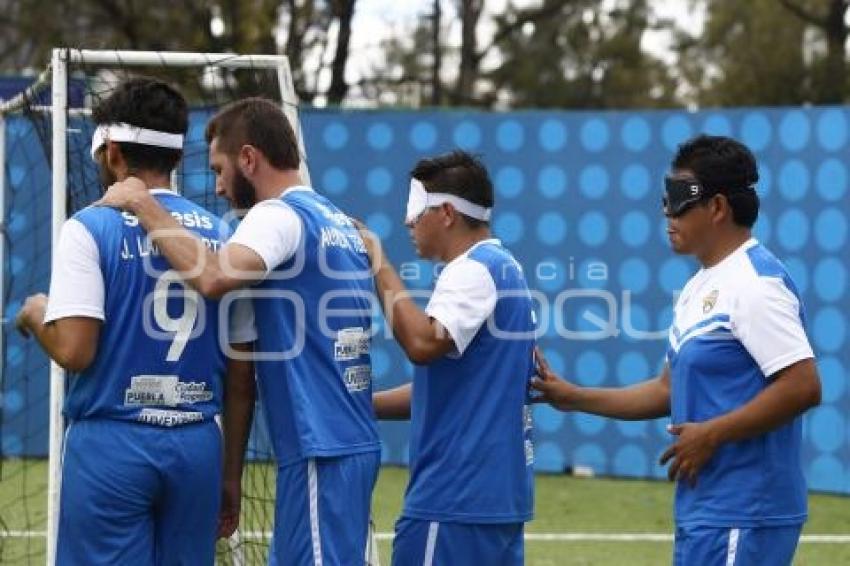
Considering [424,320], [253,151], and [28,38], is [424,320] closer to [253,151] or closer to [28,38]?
[253,151]

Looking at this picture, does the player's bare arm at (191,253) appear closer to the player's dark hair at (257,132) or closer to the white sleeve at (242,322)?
the white sleeve at (242,322)

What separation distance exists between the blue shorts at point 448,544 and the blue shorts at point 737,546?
727 millimetres

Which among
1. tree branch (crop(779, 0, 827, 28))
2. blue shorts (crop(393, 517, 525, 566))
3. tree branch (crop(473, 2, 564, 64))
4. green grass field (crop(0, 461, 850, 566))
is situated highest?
tree branch (crop(473, 2, 564, 64))

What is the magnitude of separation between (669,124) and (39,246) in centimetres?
478

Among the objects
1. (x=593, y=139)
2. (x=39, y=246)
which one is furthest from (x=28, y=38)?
(x=593, y=139)

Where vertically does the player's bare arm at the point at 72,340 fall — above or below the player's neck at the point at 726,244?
below

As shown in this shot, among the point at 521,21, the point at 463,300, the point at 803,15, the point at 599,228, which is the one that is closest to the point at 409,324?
the point at 463,300

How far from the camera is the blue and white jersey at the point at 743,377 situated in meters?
4.86

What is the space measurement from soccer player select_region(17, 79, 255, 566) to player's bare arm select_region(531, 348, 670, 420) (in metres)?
1.14

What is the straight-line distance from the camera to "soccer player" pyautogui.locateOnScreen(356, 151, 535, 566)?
538 centimetres

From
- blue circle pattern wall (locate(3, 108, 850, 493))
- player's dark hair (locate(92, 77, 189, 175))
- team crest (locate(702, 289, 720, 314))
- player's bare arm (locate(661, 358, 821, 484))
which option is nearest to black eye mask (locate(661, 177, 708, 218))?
team crest (locate(702, 289, 720, 314))

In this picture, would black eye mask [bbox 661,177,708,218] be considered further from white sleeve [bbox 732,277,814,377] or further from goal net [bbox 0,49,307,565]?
goal net [bbox 0,49,307,565]

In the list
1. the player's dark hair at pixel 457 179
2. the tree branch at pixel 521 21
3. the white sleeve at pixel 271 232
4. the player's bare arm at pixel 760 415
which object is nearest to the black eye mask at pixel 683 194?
the player's bare arm at pixel 760 415

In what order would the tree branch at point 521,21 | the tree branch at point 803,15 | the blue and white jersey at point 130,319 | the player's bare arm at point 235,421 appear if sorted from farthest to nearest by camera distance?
the tree branch at point 521,21 < the tree branch at point 803,15 < the player's bare arm at point 235,421 < the blue and white jersey at point 130,319
